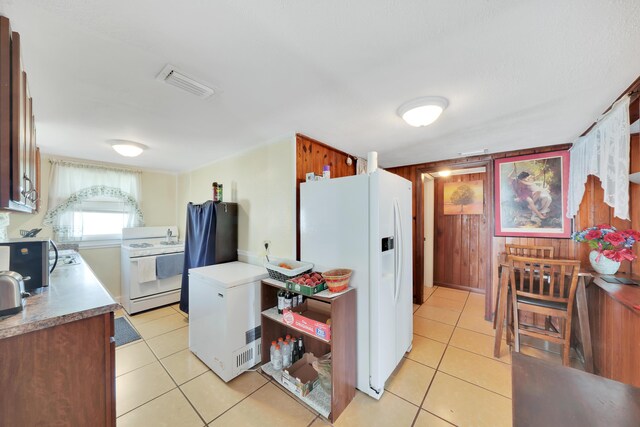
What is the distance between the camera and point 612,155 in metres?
1.73

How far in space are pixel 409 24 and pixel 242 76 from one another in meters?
0.97

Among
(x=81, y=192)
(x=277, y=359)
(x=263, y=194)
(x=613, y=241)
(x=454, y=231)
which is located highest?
(x=81, y=192)

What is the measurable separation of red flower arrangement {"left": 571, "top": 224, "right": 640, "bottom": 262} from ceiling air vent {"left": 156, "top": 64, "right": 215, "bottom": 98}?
3435 millimetres

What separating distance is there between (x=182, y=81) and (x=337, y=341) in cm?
200

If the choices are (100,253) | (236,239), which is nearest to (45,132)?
(100,253)

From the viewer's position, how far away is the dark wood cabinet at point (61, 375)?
0.93m

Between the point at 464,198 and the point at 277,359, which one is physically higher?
the point at 464,198

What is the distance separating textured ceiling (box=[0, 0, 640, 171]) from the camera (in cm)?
97

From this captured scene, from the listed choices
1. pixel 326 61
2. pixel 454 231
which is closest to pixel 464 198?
pixel 454 231

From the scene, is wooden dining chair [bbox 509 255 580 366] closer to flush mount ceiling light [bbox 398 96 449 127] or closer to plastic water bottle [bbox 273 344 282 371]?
→ flush mount ceiling light [bbox 398 96 449 127]

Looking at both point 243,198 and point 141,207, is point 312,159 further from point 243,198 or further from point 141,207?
point 141,207

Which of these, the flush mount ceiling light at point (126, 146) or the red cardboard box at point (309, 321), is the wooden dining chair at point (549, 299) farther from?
the flush mount ceiling light at point (126, 146)

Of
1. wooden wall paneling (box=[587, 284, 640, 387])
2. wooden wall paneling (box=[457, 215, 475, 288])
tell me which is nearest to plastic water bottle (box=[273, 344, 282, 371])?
wooden wall paneling (box=[587, 284, 640, 387])

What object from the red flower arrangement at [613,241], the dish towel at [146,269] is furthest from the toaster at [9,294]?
the red flower arrangement at [613,241]
